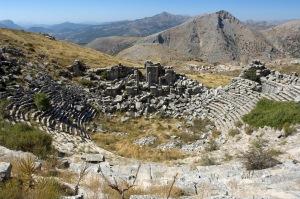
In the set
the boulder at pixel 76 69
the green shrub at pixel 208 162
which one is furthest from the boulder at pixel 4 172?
the boulder at pixel 76 69

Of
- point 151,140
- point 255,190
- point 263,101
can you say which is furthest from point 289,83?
point 255,190

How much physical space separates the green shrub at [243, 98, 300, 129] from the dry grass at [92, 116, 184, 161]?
16.9 ft

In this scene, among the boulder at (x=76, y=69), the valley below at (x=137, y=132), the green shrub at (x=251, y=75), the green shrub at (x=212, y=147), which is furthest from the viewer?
the boulder at (x=76, y=69)

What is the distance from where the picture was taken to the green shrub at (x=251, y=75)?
3866cm

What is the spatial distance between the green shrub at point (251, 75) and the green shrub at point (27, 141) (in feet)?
75.5

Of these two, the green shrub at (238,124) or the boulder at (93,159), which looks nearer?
the boulder at (93,159)

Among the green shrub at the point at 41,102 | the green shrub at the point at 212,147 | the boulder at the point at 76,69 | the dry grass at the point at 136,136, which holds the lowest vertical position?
the dry grass at the point at 136,136

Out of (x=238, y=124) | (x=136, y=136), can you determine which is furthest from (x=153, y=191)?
(x=136, y=136)

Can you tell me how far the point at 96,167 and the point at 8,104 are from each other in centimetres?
1374

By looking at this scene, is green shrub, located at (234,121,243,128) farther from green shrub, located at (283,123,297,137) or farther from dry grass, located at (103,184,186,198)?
dry grass, located at (103,184,186,198)

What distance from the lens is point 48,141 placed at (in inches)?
813

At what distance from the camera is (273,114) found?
25.7 meters

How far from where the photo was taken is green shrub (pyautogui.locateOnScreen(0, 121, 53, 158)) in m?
19.6

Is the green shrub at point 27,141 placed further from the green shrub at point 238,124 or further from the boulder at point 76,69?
the boulder at point 76,69
